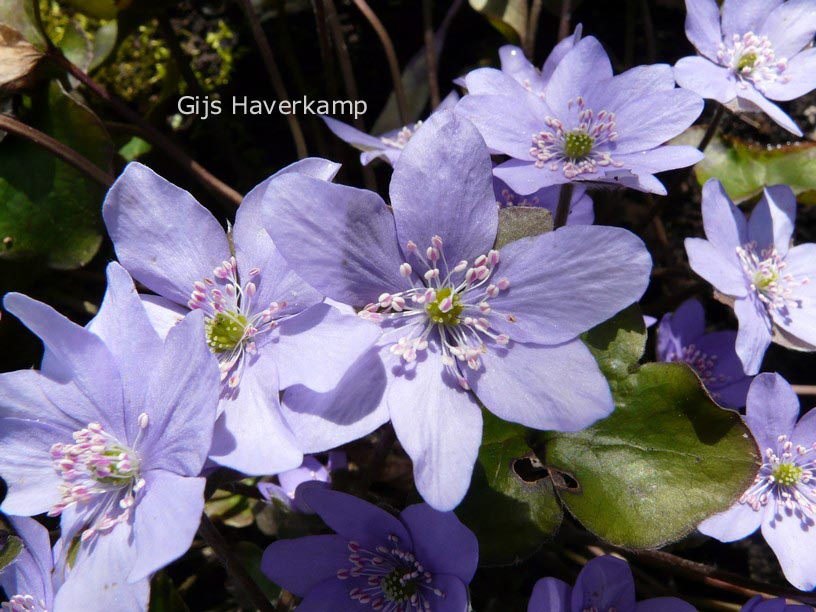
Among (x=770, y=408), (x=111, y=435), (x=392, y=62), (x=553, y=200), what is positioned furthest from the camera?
(x=392, y=62)

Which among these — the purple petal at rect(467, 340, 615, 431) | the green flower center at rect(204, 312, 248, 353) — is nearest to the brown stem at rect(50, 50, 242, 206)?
the green flower center at rect(204, 312, 248, 353)

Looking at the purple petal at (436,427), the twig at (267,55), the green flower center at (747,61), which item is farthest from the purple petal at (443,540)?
the green flower center at (747,61)

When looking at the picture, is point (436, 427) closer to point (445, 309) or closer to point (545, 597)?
point (445, 309)

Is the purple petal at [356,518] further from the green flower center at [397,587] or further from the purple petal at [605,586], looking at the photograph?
the purple petal at [605,586]

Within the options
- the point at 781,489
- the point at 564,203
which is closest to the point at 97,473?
the point at 564,203

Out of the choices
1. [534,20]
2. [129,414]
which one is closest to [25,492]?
[129,414]
